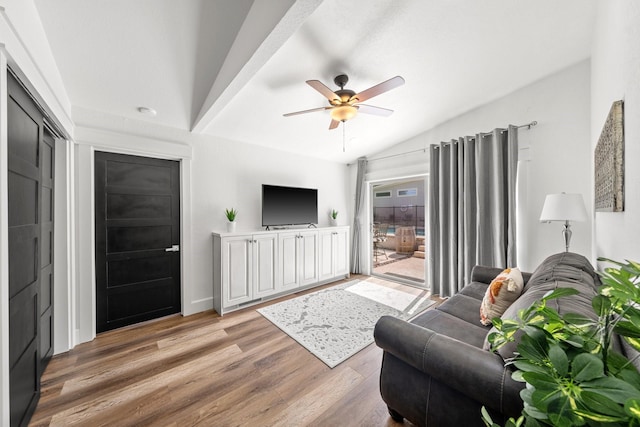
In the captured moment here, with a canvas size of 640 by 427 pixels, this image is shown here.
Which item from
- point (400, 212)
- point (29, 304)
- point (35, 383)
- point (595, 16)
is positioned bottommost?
point (35, 383)

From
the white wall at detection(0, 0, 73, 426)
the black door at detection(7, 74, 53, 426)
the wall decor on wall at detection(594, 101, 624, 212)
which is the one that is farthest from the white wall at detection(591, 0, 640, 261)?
the black door at detection(7, 74, 53, 426)

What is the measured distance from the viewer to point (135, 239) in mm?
2725

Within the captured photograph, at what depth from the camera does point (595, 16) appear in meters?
1.95

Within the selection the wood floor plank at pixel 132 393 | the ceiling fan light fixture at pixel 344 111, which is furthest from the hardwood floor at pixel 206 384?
the ceiling fan light fixture at pixel 344 111

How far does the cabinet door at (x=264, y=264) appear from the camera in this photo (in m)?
3.28

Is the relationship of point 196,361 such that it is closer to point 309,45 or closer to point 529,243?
point 309,45

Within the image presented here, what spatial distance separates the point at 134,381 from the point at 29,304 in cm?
88

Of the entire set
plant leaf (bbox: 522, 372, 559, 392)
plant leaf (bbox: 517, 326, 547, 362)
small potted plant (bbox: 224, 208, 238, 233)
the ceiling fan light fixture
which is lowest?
plant leaf (bbox: 522, 372, 559, 392)

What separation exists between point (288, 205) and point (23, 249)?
2735 mm

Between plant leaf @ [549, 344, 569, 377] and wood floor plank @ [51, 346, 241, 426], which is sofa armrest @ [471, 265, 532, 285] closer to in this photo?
plant leaf @ [549, 344, 569, 377]

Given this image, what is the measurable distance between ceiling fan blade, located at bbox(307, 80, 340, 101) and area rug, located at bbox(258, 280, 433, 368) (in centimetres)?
228

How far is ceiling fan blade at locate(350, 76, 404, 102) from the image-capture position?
6.40 ft

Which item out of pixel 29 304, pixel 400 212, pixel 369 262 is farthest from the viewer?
pixel 369 262

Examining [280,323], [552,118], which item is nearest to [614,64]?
[552,118]
